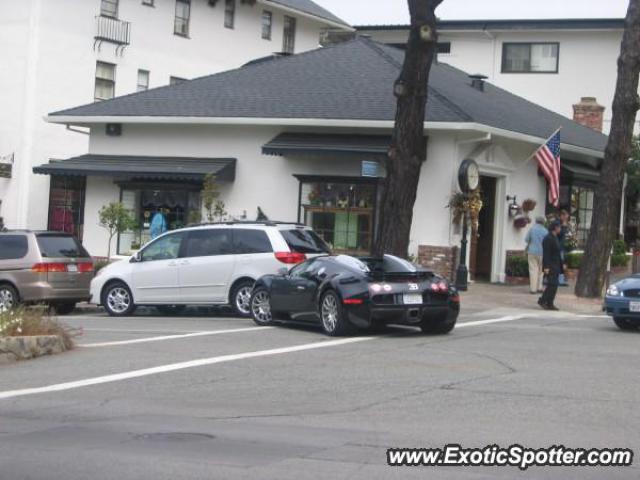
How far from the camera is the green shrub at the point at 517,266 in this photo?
29797 millimetres

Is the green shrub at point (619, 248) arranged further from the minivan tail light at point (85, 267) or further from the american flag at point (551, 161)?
the minivan tail light at point (85, 267)

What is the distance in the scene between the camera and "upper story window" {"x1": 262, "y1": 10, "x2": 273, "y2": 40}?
48562 mm

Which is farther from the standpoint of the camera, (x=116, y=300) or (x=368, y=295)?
(x=116, y=300)

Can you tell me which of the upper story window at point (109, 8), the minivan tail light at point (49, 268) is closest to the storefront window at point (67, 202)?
the upper story window at point (109, 8)

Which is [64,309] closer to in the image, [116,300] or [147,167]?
[116,300]

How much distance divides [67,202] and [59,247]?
15.4 m

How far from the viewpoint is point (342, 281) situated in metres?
17.4

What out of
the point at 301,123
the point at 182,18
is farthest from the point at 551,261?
the point at 182,18

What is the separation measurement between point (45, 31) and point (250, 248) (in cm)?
2137

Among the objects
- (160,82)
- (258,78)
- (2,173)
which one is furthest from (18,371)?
(160,82)

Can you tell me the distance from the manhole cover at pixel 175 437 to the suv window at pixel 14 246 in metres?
14.7

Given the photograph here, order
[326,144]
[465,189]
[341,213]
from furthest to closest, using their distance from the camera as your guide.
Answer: [341,213] < [326,144] < [465,189]

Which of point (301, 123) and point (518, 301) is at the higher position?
point (301, 123)

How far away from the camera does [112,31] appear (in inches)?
1646
